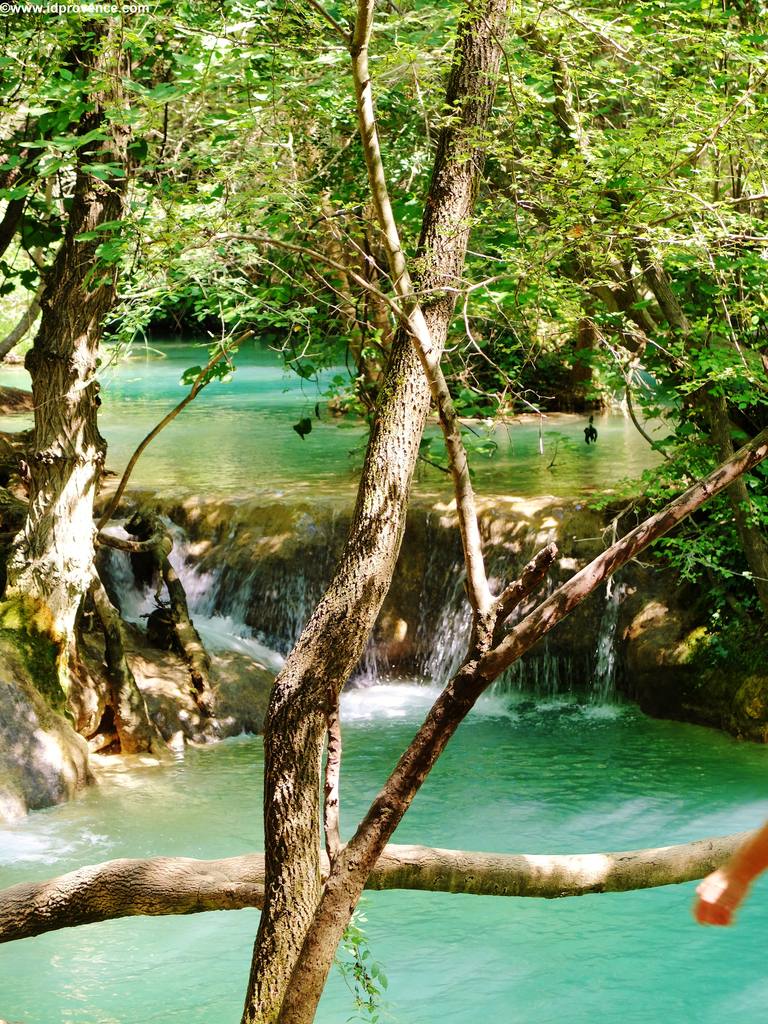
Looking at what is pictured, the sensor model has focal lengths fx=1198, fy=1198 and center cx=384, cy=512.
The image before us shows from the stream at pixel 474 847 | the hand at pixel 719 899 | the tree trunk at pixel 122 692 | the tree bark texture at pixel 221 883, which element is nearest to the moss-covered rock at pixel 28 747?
the stream at pixel 474 847

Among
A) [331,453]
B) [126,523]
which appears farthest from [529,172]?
[331,453]

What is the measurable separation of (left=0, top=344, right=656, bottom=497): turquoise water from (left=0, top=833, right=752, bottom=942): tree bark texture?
3467 mm

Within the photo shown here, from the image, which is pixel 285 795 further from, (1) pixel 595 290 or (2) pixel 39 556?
(1) pixel 595 290

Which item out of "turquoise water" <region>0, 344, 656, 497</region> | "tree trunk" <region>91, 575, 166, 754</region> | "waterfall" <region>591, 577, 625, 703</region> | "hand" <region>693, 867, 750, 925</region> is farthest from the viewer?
"turquoise water" <region>0, 344, 656, 497</region>

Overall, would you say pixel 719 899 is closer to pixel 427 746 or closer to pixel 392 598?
pixel 427 746

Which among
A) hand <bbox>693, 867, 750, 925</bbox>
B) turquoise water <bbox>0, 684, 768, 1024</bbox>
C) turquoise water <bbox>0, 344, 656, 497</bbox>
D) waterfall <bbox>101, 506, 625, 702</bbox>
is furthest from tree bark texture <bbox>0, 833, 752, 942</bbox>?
waterfall <bbox>101, 506, 625, 702</bbox>

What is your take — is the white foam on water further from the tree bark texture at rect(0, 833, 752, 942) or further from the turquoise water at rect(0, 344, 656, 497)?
the tree bark texture at rect(0, 833, 752, 942)

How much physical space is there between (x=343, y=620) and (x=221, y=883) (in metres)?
0.92

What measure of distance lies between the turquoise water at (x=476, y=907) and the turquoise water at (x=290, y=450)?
252cm

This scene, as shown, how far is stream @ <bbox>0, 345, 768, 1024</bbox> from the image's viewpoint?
557 cm

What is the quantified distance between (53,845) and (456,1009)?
2798 mm

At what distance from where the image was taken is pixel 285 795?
11.3 ft

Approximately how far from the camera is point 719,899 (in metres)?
1.36

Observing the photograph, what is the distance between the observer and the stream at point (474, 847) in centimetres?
557
